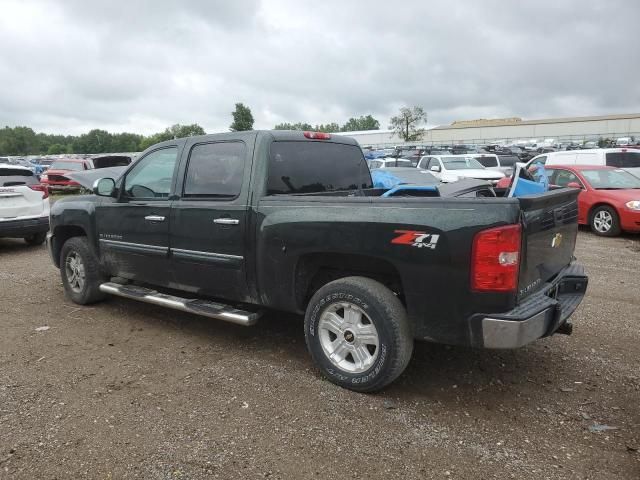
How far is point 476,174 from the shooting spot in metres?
17.1

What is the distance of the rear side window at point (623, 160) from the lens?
14.4 metres

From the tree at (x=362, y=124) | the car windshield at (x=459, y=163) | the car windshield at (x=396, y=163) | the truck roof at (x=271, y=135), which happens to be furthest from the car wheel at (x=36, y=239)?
the tree at (x=362, y=124)

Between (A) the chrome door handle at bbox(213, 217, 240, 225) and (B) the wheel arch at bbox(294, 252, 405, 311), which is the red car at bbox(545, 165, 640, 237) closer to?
(B) the wheel arch at bbox(294, 252, 405, 311)

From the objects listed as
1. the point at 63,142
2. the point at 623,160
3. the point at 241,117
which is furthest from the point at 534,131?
the point at 63,142

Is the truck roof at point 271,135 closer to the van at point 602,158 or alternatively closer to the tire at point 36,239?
the tire at point 36,239

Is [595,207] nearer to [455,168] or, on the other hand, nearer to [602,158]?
[602,158]

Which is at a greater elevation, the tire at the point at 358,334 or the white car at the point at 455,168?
the white car at the point at 455,168

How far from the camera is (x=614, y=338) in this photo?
459 cm

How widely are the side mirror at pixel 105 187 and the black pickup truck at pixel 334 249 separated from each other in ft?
0.05

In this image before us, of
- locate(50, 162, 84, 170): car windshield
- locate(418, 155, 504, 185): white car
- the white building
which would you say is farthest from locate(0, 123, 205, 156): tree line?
locate(418, 155, 504, 185): white car

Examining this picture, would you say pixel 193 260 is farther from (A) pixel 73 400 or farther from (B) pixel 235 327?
(A) pixel 73 400

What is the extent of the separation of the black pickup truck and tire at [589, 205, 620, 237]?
7012mm

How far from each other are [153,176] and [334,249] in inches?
91.7

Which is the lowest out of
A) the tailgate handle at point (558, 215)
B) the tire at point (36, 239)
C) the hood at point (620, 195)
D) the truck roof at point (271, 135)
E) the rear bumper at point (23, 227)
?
the tire at point (36, 239)
